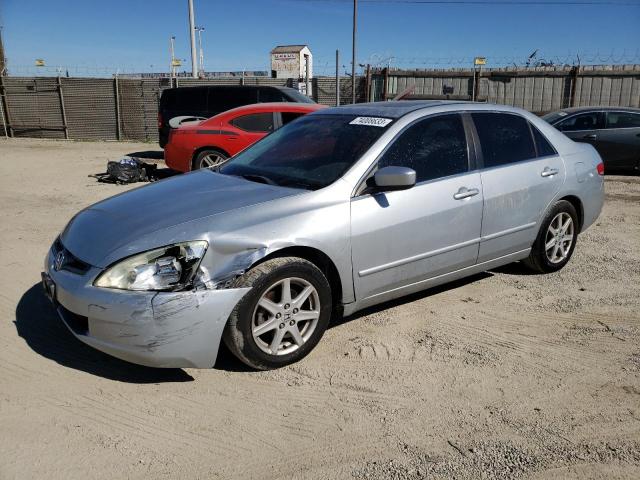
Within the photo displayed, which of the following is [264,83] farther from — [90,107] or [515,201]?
[515,201]

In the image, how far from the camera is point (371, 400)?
10.3 ft

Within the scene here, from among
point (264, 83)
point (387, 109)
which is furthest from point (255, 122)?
point (264, 83)

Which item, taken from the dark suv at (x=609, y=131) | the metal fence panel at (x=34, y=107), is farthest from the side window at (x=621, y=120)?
the metal fence panel at (x=34, y=107)

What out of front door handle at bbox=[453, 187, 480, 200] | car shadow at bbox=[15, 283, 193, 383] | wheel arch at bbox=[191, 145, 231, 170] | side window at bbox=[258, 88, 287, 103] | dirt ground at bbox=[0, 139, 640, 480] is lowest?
dirt ground at bbox=[0, 139, 640, 480]

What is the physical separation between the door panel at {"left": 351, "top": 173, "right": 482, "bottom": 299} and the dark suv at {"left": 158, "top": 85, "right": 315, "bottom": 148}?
30.8 ft

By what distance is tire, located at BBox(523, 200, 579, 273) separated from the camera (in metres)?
4.98

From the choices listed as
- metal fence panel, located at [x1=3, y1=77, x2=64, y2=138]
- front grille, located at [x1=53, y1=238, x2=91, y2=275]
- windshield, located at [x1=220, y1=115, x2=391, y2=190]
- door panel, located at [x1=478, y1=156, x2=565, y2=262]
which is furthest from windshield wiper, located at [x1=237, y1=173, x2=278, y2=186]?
metal fence panel, located at [x1=3, y1=77, x2=64, y2=138]

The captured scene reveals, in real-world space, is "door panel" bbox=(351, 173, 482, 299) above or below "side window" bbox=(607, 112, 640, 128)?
below

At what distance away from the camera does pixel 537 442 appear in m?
2.75

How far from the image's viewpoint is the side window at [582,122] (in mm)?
11562

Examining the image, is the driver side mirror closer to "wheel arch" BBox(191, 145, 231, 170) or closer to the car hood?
the car hood

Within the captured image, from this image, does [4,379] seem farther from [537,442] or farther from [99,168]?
[99,168]

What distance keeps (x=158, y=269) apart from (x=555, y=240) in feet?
12.1

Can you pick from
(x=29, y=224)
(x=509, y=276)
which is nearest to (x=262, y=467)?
(x=509, y=276)
